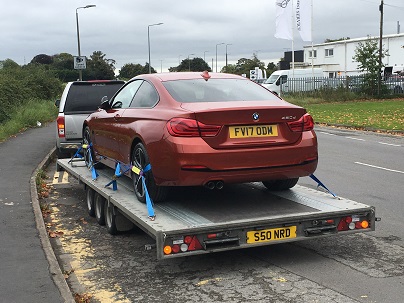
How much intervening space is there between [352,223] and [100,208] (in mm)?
3363

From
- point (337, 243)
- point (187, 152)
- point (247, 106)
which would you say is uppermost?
point (247, 106)

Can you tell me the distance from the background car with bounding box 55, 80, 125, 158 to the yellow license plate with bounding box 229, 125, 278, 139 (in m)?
6.91

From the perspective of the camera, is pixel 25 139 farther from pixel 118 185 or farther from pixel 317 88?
pixel 317 88

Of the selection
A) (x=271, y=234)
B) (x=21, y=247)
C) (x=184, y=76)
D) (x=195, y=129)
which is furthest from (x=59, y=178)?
(x=271, y=234)

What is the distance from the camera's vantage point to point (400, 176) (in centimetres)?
1041

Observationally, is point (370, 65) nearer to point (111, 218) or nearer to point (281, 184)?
point (281, 184)

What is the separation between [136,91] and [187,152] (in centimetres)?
196

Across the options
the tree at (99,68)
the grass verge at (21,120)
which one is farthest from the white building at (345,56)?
the grass verge at (21,120)

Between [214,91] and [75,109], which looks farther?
[75,109]

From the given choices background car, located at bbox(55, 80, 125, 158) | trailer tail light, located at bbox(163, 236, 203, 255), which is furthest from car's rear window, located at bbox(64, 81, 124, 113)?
trailer tail light, located at bbox(163, 236, 203, 255)

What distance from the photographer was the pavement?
15.5 ft

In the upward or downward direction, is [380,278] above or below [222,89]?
below

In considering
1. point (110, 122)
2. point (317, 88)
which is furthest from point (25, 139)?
point (317, 88)

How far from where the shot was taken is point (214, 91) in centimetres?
623
